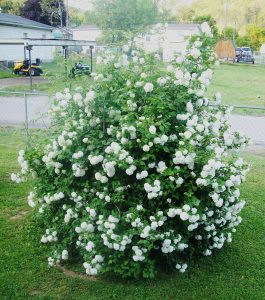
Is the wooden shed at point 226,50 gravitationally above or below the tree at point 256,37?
below

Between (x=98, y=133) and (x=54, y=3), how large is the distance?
49725 millimetres

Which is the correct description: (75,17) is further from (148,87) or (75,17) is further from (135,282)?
(135,282)

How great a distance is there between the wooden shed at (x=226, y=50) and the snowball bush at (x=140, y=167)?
42.9 meters

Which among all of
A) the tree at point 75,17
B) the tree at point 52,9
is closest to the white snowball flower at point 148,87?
the tree at point 52,9

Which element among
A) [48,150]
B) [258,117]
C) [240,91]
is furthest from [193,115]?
[240,91]

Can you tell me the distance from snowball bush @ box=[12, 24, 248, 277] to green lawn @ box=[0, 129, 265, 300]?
0.17 meters

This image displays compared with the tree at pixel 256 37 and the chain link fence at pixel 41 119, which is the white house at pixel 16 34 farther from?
the tree at pixel 256 37

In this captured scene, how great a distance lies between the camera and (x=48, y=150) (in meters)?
4.75

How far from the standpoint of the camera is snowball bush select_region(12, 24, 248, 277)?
4.11 metres

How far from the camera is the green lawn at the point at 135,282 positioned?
4.24 meters

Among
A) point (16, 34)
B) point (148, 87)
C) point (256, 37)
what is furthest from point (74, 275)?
point (256, 37)

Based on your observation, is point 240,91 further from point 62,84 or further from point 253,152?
point 62,84

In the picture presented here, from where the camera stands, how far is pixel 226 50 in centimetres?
4588

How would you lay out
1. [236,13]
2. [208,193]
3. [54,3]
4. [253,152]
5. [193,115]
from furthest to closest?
[236,13]
[54,3]
[253,152]
[193,115]
[208,193]
